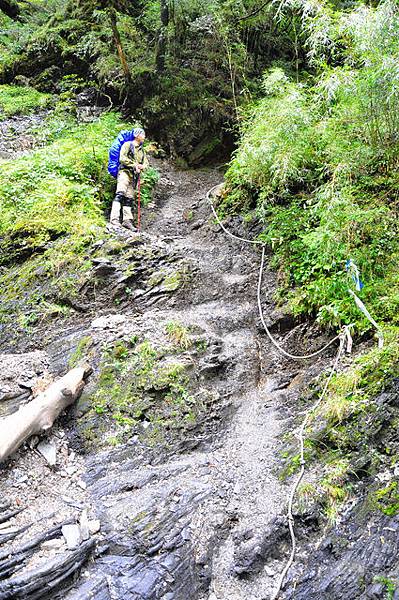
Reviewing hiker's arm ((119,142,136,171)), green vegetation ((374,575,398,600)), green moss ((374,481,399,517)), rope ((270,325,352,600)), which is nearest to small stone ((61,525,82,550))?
rope ((270,325,352,600))

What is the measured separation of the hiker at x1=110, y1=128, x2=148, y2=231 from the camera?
28.3 ft

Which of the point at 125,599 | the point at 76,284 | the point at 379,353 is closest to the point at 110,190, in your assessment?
the point at 76,284

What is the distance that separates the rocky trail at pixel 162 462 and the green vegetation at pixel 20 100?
7.39m

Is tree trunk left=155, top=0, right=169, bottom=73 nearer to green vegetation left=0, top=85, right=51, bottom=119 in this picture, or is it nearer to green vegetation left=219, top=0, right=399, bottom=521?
green vegetation left=0, top=85, right=51, bottom=119

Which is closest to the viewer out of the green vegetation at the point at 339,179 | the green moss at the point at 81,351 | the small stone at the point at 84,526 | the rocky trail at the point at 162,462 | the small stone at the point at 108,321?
the rocky trail at the point at 162,462

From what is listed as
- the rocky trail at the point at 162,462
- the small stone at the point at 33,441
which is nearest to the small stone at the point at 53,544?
the rocky trail at the point at 162,462

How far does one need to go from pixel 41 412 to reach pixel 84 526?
142 centimetres

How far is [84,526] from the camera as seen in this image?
11.9ft

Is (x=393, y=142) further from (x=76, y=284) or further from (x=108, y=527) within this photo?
(x=108, y=527)

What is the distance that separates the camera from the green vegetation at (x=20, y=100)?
40.6ft

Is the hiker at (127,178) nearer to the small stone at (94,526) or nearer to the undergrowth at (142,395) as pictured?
the undergrowth at (142,395)

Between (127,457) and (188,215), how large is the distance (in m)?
6.27

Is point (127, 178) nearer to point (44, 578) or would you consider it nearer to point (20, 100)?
point (20, 100)

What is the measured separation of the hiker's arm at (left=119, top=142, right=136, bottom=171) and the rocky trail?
205 centimetres
